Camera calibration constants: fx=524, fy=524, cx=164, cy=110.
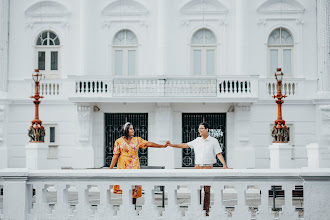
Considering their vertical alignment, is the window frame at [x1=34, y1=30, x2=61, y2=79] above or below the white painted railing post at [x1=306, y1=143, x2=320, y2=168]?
above

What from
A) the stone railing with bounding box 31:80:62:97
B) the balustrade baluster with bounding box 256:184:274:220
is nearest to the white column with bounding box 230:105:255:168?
the stone railing with bounding box 31:80:62:97

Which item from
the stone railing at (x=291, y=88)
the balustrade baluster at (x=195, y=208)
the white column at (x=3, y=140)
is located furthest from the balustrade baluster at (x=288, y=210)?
the white column at (x=3, y=140)

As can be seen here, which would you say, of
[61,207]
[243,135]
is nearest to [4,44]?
[243,135]

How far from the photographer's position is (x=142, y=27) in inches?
1013

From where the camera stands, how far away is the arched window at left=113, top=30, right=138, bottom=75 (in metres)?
26.0

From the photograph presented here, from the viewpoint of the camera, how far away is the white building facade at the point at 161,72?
964 inches

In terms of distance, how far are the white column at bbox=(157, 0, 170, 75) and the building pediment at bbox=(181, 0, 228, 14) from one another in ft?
3.56

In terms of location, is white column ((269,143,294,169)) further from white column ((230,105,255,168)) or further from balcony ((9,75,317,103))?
white column ((230,105,255,168))

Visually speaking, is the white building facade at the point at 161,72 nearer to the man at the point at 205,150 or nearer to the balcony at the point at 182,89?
the balcony at the point at 182,89

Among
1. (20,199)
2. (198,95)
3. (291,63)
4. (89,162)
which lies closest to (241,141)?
(198,95)

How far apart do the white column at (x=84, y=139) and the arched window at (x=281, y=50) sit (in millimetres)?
9120

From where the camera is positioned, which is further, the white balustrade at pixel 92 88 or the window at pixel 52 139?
the window at pixel 52 139

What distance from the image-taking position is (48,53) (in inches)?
1025

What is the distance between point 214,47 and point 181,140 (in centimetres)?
485
